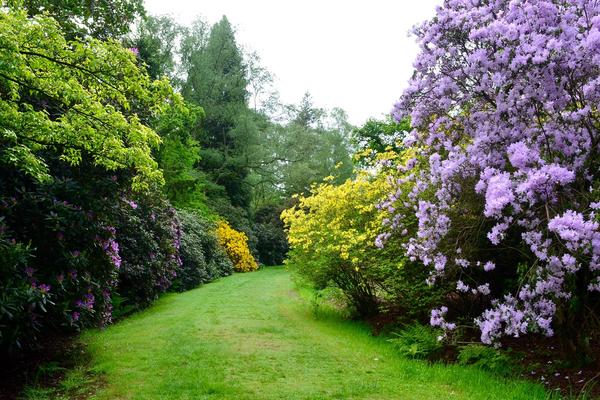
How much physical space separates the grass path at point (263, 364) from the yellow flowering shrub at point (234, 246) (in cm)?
1382

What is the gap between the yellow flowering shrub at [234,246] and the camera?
24.3 m

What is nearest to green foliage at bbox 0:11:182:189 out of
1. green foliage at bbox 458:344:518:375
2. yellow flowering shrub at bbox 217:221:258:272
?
green foliage at bbox 458:344:518:375

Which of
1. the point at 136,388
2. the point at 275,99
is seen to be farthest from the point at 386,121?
the point at 136,388

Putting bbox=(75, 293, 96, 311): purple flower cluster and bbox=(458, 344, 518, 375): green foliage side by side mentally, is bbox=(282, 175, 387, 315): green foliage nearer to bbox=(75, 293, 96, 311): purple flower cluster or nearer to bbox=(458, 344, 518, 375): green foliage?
bbox=(458, 344, 518, 375): green foliage

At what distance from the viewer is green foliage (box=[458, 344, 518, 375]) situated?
19.5 feet

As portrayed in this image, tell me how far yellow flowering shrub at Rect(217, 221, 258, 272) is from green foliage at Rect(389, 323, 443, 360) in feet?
56.3

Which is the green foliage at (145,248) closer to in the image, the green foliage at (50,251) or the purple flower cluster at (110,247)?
the purple flower cluster at (110,247)

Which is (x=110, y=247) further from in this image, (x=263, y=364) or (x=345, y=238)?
(x=345, y=238)

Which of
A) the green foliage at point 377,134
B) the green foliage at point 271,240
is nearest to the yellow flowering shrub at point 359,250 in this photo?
the green foliage at point 377,134

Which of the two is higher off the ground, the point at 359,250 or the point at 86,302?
the point at 359,250

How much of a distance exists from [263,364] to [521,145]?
415 cm

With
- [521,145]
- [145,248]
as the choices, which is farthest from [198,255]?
[521,145]

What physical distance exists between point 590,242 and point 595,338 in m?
3.00

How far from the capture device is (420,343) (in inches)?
280
